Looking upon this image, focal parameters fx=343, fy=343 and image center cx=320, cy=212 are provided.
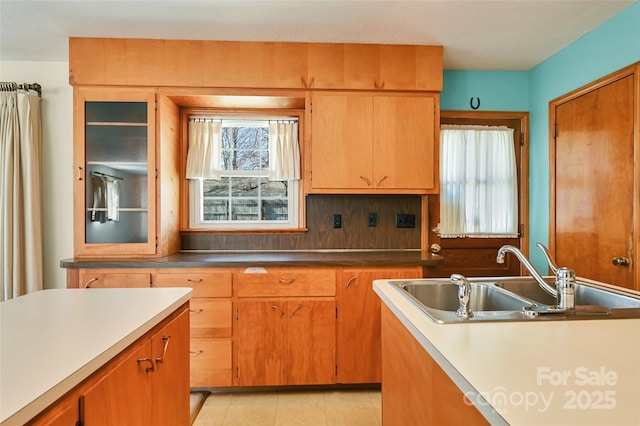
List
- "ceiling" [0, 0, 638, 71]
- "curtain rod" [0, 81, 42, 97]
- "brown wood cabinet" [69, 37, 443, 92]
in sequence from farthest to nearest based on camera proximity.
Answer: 1. "curtain rod" [0, 81, 42, 97]
2. "brown wood cabinet" [69, 37, 443, 92]
3. "ceiling" [0, 0, 638, 71]

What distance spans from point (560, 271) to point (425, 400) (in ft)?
2.06

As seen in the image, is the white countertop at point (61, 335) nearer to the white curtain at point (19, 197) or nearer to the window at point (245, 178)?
the window at point (245, 178)

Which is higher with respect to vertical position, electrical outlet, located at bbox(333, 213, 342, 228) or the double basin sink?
electrical outlet, located at bbox(333, 213, 342, 228)

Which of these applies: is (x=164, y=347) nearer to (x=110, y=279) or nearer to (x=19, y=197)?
(x=110, y=279)

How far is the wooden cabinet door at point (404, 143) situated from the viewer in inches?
97.9

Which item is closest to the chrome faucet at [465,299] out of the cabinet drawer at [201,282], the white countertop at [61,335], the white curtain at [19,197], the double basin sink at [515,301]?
the double basin sink at [515,301]

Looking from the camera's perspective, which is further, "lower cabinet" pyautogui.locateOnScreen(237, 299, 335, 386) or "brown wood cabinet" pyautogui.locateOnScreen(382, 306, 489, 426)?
"lower cabinet" pyautogui.locateOnScreen(237, 299, 335, 386)

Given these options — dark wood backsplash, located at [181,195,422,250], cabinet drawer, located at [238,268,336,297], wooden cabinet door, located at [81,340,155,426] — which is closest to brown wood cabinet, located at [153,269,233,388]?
cabinet drawer, located at [238,268,336,297]

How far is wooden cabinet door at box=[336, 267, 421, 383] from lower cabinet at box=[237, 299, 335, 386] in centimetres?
12

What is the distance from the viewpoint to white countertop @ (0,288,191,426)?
68cm

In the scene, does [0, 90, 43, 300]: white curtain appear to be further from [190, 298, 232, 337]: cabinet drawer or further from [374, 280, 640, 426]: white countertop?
[374, 280, 640, 426]: white countertop

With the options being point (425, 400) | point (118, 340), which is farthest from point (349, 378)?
point (118, 340)

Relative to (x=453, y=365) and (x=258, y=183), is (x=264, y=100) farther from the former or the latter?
(x=453, y=365)

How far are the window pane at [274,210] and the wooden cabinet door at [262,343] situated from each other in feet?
2.71
